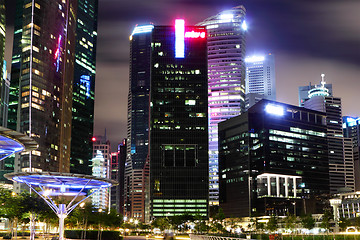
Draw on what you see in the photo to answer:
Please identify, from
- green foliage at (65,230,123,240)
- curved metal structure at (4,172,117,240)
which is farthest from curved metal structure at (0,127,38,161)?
green foliage at (65,230,123,240)

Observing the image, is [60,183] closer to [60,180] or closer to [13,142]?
[60,180]

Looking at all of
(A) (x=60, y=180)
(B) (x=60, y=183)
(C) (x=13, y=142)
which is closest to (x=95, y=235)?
(B) (x=60, y=183)

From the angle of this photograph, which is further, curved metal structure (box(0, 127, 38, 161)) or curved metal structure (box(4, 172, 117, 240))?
curved metal structure (box(4, 172, 117, 240))

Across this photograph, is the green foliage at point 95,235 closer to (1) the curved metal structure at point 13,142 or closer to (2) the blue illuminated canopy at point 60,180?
(2) the blue illuminated canopy at point 60,180

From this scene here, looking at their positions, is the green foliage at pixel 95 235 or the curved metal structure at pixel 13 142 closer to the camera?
the curved metal structure at pixel 13 142

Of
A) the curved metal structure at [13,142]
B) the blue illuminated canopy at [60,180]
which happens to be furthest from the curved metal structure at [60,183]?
the curved metal structure at [13,142]

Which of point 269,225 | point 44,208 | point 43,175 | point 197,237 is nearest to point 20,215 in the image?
point 44,208

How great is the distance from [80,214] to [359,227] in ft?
280

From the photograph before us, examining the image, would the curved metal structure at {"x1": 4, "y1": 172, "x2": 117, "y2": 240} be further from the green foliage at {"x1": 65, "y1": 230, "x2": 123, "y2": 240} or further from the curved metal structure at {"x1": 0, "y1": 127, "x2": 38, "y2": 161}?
the green foliage at {"x1": 65, "y1": 230, "x2": 123, "y2": 240}

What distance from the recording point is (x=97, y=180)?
66438 millimetres

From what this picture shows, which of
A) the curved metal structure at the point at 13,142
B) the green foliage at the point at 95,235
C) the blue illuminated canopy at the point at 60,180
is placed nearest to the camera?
the curved metal structure at the point at 13,142

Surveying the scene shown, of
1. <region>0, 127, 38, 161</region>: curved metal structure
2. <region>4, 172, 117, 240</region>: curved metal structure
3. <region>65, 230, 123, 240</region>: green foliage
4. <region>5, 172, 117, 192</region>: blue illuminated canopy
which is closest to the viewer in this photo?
<region>0, 127, 38, 161</region>: curved metal structure

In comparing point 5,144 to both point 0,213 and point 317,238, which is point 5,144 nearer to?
point 0,213

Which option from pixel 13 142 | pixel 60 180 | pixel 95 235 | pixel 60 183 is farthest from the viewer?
pixel 95 235
